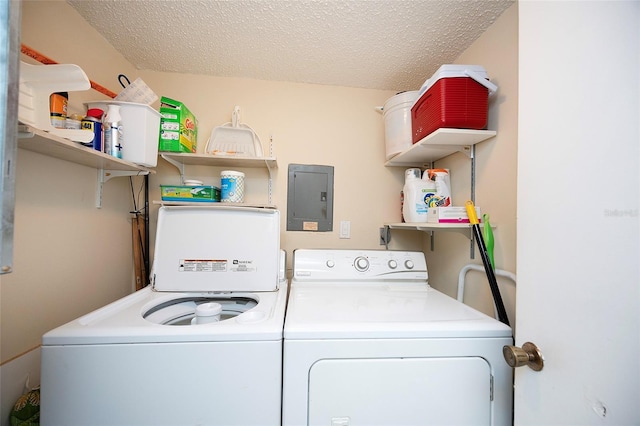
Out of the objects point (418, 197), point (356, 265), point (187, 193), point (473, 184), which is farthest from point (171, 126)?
point (473, 184)

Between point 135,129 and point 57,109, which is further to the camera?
point 135,129

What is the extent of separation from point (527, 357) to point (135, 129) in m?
1.94

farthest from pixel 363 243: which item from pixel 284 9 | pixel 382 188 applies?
pixel 284 9

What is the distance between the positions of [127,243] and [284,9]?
1.77m

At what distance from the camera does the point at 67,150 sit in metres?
1.00

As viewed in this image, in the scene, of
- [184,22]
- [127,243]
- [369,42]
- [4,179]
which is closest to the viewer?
[4,179]

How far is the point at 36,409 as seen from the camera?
3.07 ft

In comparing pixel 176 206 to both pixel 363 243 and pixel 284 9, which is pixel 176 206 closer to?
pixel 284 9

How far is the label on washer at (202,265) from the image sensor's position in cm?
130

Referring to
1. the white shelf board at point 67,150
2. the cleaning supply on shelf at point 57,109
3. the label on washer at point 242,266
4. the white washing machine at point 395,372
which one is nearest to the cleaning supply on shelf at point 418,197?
the white washing machine at point 395,372

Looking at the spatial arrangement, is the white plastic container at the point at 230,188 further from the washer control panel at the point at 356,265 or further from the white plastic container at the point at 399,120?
the white plastic container at the point at 399,120

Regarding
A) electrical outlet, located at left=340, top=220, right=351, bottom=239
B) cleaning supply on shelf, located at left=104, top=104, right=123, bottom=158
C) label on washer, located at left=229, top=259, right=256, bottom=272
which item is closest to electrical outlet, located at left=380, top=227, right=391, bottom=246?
electrical outlet, located at left=340, top=220, right=351, bottom=239

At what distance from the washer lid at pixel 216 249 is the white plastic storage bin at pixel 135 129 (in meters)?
0.32

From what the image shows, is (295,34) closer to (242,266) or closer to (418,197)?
(418,197)
